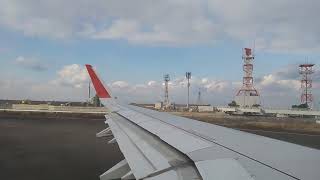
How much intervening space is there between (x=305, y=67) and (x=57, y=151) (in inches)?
3377

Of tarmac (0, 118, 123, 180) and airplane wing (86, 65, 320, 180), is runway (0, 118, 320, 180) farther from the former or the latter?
airplane wing (86, 65, 320, 180)

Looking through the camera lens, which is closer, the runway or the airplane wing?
the airplane wing

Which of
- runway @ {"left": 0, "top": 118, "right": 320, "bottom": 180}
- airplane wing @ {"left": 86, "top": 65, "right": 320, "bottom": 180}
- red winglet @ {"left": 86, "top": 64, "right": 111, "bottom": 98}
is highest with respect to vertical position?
red winglet @ {"left": 86, "top": 64, "right": 111, "bottom": 98}

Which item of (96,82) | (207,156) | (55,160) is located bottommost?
(55,160)

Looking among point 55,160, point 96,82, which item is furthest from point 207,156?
point 55,160

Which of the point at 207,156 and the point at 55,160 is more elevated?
the point at 207,156

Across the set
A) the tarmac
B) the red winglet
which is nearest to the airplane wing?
the red winglet

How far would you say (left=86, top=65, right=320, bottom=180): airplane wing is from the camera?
2.96 m

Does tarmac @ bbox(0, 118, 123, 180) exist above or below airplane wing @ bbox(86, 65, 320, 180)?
below

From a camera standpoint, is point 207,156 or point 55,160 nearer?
point 207,156

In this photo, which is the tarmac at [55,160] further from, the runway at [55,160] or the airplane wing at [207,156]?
the airplane wing at [207,156]

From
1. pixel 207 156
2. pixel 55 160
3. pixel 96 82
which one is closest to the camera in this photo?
pixel 207 156

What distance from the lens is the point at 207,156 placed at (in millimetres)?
3721

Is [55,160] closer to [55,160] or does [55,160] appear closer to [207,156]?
[55,160]
